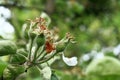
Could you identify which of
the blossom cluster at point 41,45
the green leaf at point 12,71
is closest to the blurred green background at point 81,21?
the blossom cluster at point 41,45

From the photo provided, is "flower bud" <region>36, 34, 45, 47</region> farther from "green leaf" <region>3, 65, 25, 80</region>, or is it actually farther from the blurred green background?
the blurred green background

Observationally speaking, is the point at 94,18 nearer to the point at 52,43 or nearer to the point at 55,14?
the point at 55,14

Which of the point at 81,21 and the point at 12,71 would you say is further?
the point at 81,21

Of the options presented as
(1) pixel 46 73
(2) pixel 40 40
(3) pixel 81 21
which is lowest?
(1) pixel 46 73

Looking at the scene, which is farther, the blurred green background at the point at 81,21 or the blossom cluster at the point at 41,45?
the blurred green background at the point at 81,21

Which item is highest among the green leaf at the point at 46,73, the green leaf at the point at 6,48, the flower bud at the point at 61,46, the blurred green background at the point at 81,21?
the blurred green background at the point at 81,21

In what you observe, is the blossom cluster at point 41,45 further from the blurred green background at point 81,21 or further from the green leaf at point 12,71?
the blurred green background at point 81,21

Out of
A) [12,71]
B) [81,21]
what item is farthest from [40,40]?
[81,21]

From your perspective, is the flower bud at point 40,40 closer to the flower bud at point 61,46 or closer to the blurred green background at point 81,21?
the flower bud at point 61,46

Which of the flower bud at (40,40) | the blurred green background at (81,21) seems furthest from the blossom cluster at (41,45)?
the blurred green background at (81,21)

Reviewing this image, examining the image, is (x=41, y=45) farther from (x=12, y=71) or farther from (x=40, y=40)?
(x=12, y=71)

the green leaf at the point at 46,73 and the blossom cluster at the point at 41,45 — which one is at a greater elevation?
the blossom cluster at the point at 41,45

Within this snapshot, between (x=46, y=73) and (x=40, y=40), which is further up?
(x=40, y=40)

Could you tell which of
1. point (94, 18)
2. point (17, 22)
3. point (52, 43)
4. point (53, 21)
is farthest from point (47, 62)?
point (94, 18)
